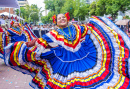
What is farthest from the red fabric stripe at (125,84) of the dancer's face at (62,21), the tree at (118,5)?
the tree at (118,5)

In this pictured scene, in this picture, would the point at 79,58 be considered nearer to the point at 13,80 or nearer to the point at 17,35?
the point at 13,80

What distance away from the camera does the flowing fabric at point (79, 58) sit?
2646mm

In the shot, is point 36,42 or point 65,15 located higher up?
point 65,15

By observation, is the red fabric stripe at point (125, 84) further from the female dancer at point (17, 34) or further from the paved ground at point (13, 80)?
the female dancer at point (17, 34)

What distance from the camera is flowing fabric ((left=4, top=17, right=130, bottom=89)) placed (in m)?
2.65

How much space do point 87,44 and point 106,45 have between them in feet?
1.23

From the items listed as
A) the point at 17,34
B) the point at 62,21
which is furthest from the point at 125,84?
the point at 17,34

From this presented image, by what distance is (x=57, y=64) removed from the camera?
2895 millimetres

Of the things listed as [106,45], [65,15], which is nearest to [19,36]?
[65,15]

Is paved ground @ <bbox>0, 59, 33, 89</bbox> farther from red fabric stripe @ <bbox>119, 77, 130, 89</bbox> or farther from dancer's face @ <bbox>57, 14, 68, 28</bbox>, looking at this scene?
red fabric stripe @ <bbox>119, 77, 130, 89</bbox>

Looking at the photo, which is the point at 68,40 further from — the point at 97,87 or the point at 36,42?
the point at 97,87

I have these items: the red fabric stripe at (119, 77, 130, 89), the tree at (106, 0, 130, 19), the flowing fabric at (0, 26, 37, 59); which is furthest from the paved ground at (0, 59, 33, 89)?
the tree at (106, 0, 130, 19)

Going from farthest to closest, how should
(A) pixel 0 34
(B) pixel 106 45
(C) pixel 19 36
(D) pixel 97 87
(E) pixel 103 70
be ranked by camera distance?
(C) pixel 19 36 < (A) pixel 0 34 < (B) pixel 106 45 < (E) pixel 103 70 < (D) pixel 97 87

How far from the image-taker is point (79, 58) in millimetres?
2852
